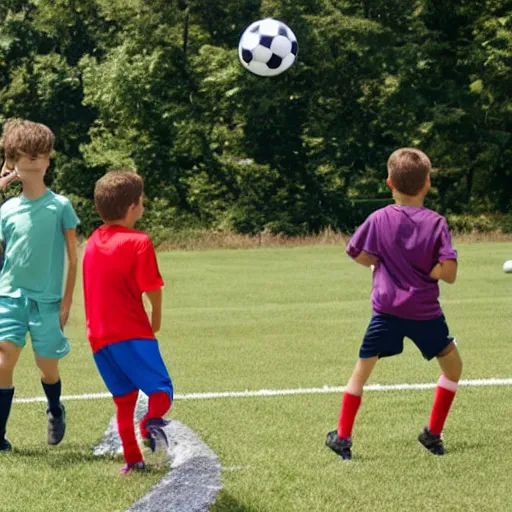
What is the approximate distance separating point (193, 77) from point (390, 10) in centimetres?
644

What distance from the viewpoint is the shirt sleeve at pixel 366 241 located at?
18.2 ft

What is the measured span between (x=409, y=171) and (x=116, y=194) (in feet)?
4.86

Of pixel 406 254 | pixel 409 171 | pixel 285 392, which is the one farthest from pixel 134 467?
pixel 285 392

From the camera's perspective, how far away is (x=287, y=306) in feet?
49.1

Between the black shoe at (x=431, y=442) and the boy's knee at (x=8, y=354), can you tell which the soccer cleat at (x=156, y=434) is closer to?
the boy's knee at (x=8, y=354)

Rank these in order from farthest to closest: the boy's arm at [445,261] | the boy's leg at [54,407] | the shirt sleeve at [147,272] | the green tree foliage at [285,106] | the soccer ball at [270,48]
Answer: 1. the green tree foliage at [285,106]
2. the soccer ball at [270,48]
3. the boy's leg at [54,407]
4. the boy's arm at [445,261]
5. the shirt sleeve at [147,272]

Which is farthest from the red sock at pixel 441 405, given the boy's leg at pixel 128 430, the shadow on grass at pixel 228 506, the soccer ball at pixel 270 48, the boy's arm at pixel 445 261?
the soccer ball at pixel 270 48

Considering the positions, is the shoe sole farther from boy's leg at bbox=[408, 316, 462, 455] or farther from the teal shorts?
the teal shorts

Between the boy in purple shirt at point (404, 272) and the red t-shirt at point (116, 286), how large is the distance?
1.17 m

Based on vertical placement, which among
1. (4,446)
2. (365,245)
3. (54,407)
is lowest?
(4,446)

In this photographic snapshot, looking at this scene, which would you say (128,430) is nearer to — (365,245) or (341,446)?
(341,446)

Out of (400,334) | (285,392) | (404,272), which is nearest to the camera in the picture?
(404,272)

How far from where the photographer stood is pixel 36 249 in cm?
573

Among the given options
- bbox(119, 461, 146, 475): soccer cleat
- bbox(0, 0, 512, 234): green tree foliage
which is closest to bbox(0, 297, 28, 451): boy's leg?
bbox(119, 461, 146, 475): soccer cleat
